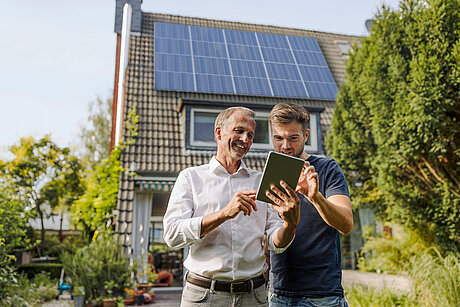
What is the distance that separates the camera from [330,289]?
7.86 feet

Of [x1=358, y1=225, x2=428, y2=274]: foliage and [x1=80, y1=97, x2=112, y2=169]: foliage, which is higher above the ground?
[x1=80, y1=97, x2=112, y2=169]: foliage

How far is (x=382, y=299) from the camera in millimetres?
→ 5719

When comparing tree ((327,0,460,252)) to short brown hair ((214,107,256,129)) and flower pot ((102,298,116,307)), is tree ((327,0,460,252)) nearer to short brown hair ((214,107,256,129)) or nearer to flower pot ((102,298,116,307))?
short brown hair ((214,107,256,129))

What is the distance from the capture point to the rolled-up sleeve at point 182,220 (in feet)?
6.88

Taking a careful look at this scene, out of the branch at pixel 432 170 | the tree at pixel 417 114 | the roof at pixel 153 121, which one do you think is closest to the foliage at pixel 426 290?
the tree at pixel 417 114

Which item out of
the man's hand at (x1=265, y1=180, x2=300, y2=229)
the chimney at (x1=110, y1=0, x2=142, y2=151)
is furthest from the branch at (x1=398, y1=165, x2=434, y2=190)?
the chimney at (x1=110, y1=0, x2=142, y2=151)

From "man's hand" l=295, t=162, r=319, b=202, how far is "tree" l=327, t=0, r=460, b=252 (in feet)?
17.0

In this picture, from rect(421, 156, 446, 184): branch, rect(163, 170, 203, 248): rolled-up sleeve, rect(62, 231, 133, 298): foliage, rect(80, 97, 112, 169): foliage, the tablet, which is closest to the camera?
the tablet

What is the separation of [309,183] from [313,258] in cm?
56

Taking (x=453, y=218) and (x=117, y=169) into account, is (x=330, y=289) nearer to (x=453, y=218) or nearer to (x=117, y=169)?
(x=453, y=218)

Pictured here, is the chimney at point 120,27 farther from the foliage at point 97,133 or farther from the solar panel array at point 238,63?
the foliage at point 97,133

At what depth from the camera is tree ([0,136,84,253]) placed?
64.6 ft

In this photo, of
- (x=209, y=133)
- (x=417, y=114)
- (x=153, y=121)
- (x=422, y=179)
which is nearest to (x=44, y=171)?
(x=153, y=121)

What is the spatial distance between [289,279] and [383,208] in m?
7.03
